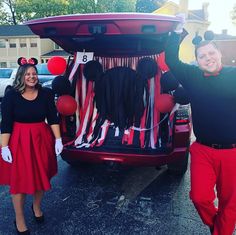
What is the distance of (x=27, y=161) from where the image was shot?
288 cm

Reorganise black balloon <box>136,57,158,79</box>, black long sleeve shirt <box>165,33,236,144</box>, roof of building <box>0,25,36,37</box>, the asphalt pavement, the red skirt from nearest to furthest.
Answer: black long sleeve shirt <box>165,33,236,144</box>, the red skirt, the asphalt pavement, black balloon <box>136,57,158,79</box>, roof of building <box>0,25,36,37</box>

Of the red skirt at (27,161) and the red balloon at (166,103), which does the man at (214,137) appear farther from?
the red skirt at (27,161)

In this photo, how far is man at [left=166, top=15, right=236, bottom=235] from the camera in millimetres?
→ 2537

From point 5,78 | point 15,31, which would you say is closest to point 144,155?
point 5,78

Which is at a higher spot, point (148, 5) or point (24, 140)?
point (148, 5)

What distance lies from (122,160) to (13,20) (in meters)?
44.9

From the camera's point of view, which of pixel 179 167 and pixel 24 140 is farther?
pixel 179 167

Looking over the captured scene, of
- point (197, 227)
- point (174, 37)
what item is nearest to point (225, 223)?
point (197, 227)

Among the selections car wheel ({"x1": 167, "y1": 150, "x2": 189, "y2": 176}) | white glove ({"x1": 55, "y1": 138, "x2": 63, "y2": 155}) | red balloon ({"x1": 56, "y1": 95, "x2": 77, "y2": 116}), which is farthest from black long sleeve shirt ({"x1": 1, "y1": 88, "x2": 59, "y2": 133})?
car wheel ({"x1": 167, "y1": 150, "x2": 189, "y2": 176})

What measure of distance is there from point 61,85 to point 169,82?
1.31 meters

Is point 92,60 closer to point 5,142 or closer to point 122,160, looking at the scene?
point 122,160

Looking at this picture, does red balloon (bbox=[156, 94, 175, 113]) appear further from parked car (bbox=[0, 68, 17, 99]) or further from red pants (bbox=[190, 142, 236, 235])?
parked car (bbox=[0, 68, 17, 99])

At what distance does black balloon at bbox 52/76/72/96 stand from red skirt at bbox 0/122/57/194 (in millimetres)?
813

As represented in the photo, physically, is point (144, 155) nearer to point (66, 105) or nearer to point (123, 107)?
point (123, 107)
